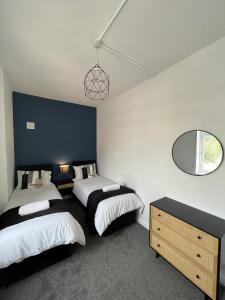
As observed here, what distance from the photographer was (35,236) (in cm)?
148

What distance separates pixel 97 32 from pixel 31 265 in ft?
8.76

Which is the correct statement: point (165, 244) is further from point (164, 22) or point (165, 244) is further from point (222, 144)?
point (164, 22)

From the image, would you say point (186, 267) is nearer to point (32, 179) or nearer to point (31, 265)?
point (31, 265)

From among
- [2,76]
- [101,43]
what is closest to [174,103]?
[101,43]

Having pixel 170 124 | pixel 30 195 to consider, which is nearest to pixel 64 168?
pixel 30 195

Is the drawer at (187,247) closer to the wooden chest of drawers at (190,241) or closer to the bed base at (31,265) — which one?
the wooden chest of drawers at (190,241)

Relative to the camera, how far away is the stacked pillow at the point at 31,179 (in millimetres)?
2771

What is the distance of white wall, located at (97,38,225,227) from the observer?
5.01 ft

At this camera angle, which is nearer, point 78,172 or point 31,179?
point 31,179

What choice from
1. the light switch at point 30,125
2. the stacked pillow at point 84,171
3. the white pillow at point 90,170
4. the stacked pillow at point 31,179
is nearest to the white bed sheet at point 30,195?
the stacked pillow at point 31,179

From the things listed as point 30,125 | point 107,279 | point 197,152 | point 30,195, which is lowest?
point 107,279

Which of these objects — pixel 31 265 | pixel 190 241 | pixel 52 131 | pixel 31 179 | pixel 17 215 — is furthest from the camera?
pixel 52 131

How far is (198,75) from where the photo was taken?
5.47 ft

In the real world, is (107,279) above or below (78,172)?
below
